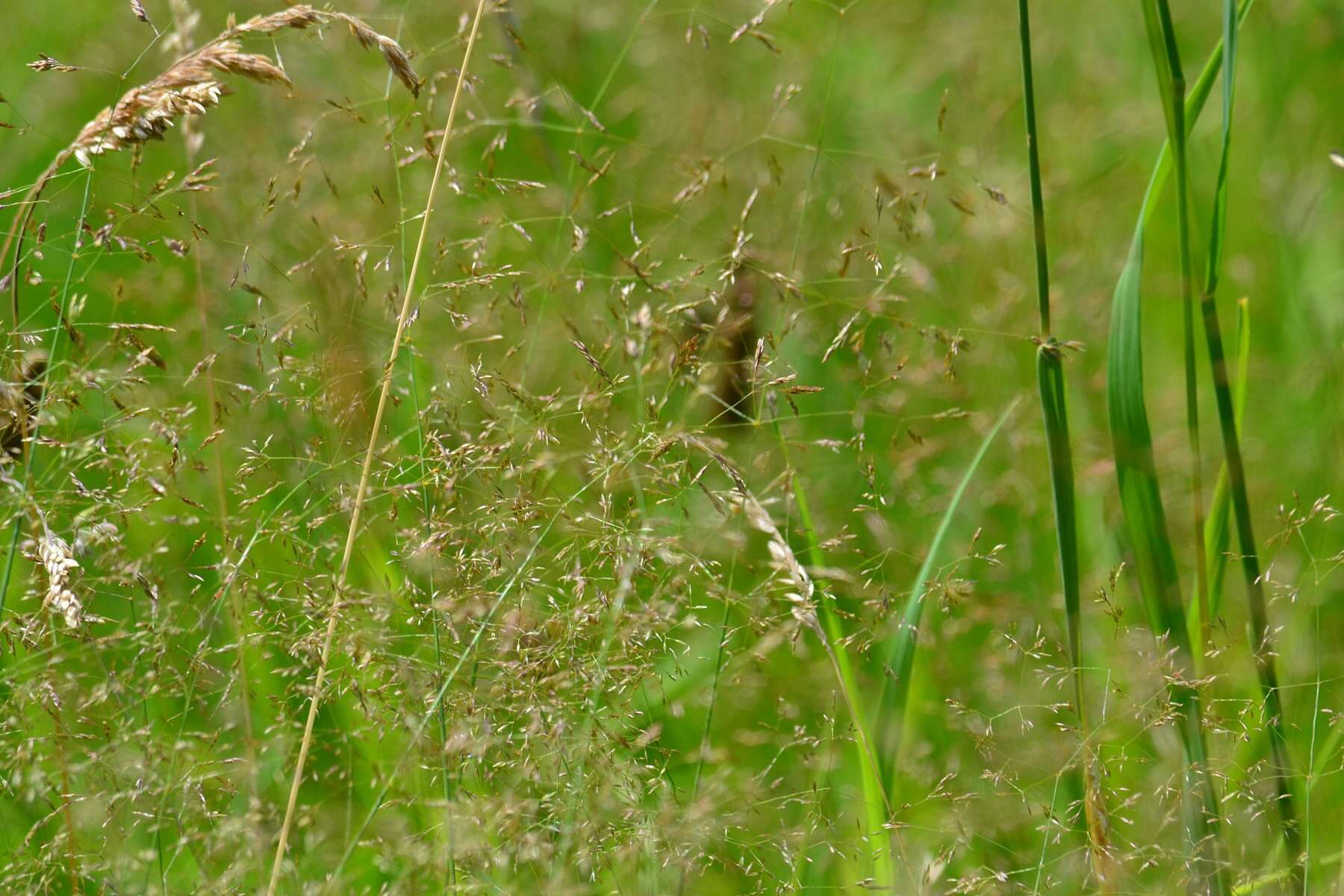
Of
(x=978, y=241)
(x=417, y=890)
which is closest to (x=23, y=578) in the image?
(x=417, y=890)

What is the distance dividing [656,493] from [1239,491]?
29.1 inches

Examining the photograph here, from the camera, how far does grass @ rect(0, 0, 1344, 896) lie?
1394 mm

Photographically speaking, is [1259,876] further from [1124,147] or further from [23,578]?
[1124,147]

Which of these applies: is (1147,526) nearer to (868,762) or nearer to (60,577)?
(868,762)

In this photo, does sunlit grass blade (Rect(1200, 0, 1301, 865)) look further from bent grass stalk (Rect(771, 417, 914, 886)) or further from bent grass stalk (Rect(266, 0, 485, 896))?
bent grass stalk (Rect(266, 0, 485, 896))

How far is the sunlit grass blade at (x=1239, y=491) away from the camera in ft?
4.50

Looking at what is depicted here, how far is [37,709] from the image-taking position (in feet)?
5.52

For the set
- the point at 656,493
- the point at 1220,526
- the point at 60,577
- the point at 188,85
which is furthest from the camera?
the point at 656,493

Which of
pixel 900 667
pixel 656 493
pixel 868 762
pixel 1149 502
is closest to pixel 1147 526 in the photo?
pixel 1149 502

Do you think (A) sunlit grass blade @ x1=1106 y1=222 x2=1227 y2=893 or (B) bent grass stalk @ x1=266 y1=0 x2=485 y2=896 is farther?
(A) sunlit grass blade @ x1=1106 y1=222 x2=1227 y2=893

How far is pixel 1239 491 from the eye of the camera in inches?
56.0

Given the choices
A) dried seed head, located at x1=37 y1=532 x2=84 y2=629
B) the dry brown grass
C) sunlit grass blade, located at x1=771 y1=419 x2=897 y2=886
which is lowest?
sunlit grass blade, located at x1=771 y1=419 x2=897 y2=886

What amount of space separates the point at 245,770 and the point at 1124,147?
2689 millimetres

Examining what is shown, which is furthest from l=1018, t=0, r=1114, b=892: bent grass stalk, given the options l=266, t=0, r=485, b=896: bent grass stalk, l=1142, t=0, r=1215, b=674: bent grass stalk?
l=266, t=0, r=485, b=896: bent grass stalk
